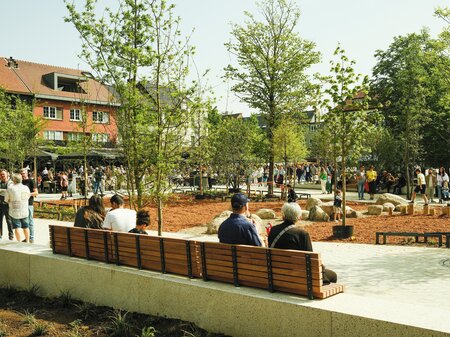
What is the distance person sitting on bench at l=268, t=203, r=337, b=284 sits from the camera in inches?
205

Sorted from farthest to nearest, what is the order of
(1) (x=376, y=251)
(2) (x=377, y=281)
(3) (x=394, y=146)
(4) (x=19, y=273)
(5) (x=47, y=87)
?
(5) (x=47, y=87) → (3) (x=394, y=146) → (1) (x=376, y=251) → (2) (x=377, y=281) → (4) (x=19, y=273)

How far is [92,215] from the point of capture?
7953 mm

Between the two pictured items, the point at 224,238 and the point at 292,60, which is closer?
the point at 224,238

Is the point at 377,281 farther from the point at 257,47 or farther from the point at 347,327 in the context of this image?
the point at 257,47

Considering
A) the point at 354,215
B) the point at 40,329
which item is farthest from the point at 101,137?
the point at 354,215

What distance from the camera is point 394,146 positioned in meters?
37.0

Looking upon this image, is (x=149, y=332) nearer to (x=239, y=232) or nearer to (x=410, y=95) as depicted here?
(x=239, y=232)

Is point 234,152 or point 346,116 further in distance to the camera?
point 234,152

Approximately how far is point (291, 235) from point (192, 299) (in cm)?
135

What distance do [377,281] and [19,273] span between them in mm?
5861

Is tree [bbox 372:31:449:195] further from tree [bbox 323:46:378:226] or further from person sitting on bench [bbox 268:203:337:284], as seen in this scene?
person sitting on bench [bbox 268:203:337:284]

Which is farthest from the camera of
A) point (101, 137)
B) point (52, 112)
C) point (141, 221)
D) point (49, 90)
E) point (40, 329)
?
point (52, 112)

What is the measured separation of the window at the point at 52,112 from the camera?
4784 cm

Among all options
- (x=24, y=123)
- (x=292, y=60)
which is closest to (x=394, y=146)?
(x=292, y=60)
